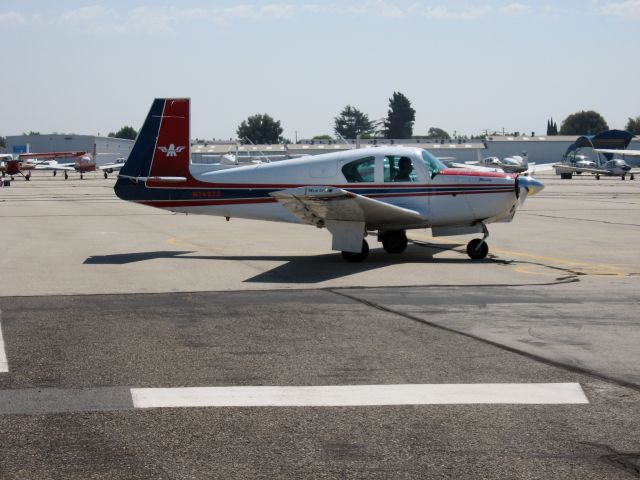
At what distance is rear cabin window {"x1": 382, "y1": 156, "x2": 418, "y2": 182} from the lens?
16.1 meters

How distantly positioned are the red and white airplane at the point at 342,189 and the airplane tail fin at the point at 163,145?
20mm

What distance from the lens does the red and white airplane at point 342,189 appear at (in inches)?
607

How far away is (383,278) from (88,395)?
24.4 feet

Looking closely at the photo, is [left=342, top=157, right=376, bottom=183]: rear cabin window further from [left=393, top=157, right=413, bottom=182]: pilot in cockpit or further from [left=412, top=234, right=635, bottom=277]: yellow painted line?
[left=412, top=234, right=635, bottom=277]: yellow painted line

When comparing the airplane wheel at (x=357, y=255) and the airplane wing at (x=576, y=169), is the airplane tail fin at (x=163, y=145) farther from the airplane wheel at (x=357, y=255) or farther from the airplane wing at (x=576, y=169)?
the airplane wing at (x=576, y=169)

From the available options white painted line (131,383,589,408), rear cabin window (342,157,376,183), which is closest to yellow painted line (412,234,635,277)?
rear cabin window (342,157,376,183)

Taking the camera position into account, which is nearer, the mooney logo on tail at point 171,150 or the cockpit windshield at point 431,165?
the cockpit windshield at point 431,165

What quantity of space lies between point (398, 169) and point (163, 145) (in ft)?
15.5

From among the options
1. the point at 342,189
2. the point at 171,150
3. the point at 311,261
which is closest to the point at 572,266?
the point at 342,189

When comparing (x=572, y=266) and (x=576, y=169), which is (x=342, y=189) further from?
(x=576, y=169)

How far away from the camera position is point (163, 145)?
17.5 m

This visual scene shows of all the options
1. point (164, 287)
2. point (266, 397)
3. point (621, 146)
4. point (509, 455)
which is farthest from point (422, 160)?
point (621, 146)

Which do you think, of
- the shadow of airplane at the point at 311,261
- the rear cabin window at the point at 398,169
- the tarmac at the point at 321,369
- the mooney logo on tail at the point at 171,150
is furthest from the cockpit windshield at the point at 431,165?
the mooney logo on tail at the point at 171,150

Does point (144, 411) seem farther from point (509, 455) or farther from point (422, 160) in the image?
point (422, 160)
